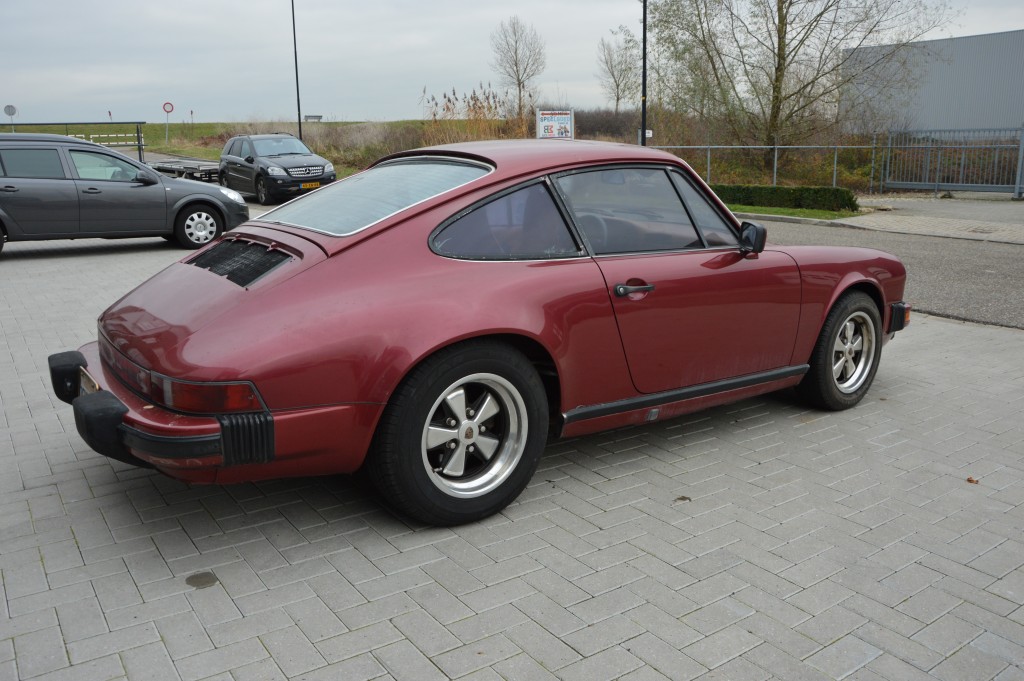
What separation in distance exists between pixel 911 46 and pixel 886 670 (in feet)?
88.7

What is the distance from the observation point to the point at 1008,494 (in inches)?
161

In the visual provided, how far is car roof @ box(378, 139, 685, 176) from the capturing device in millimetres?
4055

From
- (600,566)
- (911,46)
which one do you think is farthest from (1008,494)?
(911,46)

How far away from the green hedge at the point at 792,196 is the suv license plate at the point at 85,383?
19.0 meters

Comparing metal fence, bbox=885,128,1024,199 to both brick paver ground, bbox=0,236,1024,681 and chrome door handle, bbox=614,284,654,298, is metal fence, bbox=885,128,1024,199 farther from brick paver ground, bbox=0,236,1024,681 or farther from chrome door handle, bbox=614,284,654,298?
chrome door handle, bbox=614,284,654,298

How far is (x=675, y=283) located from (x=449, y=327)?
52.7 inches

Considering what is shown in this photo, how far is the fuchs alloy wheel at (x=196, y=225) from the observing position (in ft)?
42.7

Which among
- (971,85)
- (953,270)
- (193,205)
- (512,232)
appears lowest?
(953,270)

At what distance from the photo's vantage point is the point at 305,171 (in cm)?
2062

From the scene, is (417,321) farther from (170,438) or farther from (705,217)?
(705,217)

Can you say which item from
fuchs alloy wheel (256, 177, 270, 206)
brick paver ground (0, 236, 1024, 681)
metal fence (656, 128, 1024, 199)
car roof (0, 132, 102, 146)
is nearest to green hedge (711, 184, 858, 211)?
metal fence (656, 128, 1024, 199)

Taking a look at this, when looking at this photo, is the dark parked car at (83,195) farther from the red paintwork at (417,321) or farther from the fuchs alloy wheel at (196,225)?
the red paintwork at (417,321)

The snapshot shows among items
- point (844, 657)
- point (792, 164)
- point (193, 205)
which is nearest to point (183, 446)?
point (844, 657)

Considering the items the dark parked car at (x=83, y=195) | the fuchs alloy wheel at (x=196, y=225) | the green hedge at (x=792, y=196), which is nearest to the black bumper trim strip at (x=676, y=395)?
the dark parked car at (x=83, y=195)
